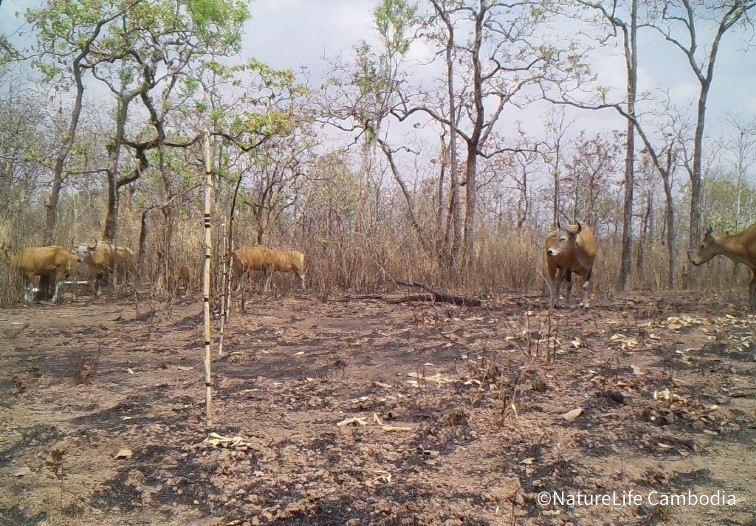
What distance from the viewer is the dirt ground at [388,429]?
9.95 feet

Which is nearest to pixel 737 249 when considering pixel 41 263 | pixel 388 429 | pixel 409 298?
pixel 409 298

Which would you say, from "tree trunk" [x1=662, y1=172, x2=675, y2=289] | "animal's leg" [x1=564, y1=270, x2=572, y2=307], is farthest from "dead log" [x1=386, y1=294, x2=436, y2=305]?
"tree trunk" [x1=662, y1=172, x2=675, y2=289]

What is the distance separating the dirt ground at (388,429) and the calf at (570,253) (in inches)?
82.3

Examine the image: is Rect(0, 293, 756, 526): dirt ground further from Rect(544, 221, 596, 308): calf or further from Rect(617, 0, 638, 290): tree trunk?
Rect(617, 0, 638, 290): tree trunk

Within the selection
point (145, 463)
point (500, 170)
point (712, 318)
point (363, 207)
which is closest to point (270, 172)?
point (363, 207)

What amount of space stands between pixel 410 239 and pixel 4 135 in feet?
54.5

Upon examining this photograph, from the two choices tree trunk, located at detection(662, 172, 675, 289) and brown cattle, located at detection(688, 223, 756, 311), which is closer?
brown cattle, located at detection(688, 223, 756, 311)

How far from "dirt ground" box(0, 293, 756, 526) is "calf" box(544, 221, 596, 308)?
2.09m

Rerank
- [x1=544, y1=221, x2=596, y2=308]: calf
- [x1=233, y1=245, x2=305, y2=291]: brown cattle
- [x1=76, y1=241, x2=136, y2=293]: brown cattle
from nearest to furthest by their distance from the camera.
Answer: [x1=544, y1=221, x2=596, y2=308]: calf
[x1=233, y1=245, x2=305, y2=291]: brown cattle
[x1=76, y1=241, x2=136, y2=293]: brown cattle

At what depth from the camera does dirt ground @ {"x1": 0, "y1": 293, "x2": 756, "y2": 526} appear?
303cm

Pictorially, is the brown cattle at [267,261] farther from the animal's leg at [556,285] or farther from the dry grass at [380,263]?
the animal's leg at [556,285]

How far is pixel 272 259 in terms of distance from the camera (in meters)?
13.5

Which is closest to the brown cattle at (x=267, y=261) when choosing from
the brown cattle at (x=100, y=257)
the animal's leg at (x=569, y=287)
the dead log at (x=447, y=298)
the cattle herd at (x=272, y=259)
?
the cattle herd at (x=272, y=259)

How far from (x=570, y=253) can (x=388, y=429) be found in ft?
21.5
